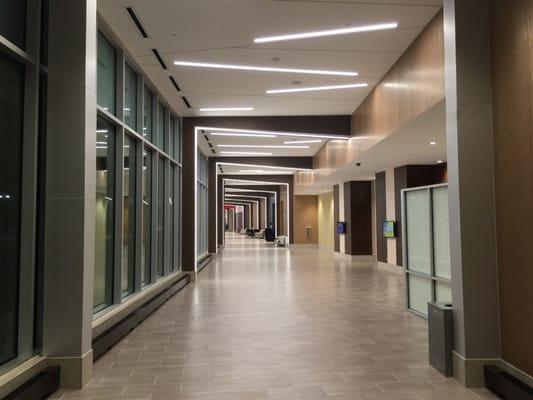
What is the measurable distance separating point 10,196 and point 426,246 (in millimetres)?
6223

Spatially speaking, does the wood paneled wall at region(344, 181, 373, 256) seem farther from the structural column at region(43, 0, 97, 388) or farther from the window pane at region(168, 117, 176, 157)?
the structural column at region(43, 0, 97, 388)

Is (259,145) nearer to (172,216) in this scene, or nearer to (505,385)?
(172,216)

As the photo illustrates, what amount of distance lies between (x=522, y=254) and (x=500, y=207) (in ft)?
1.85

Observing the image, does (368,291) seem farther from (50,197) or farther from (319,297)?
(50,197)

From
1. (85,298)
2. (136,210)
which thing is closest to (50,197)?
(85,298)

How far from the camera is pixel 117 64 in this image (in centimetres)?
757

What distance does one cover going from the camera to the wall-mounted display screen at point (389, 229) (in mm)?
14375

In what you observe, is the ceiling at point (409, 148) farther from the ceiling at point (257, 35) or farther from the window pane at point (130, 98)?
the window pane at point (130, 98)

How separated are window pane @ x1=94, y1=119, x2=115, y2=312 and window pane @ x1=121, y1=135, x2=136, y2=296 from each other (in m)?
0.75

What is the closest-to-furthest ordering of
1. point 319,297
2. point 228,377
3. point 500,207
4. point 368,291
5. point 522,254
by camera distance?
point 522,254 → point 500,207 → point 228,377 → point 319,297 → point 368,291

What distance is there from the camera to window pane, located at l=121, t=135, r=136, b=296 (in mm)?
8070

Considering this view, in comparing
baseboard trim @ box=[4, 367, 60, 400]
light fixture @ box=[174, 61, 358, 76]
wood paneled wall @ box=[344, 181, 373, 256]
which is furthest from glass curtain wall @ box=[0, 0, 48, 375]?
wood paneled wall @ box=[344, 181, 373, 256]

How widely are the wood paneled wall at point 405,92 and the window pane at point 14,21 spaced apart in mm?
5128

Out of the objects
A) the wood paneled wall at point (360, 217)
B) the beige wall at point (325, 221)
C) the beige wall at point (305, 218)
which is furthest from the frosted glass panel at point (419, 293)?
the beige wall at point (305, 218)
